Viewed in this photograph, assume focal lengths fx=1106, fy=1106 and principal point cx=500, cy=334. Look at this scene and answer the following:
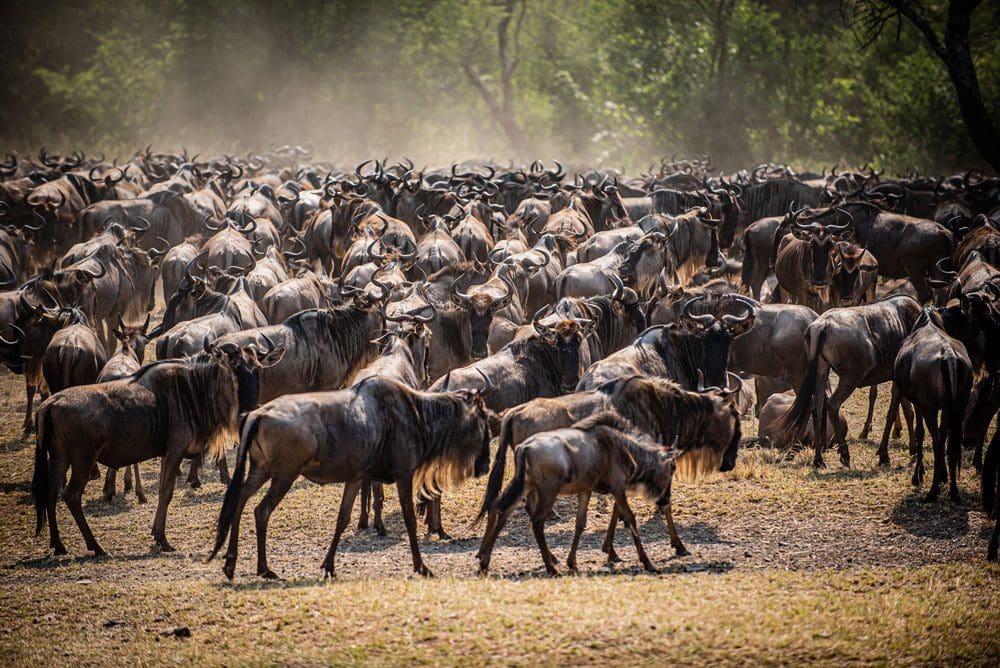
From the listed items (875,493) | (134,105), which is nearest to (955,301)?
(875,493)

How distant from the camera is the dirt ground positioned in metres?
6.40

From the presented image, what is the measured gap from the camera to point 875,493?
9383 millimetres

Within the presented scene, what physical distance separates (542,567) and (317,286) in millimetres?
6259

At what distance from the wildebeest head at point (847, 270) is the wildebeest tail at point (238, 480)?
29.8ft

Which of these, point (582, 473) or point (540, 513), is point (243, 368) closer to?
point (540, 513)

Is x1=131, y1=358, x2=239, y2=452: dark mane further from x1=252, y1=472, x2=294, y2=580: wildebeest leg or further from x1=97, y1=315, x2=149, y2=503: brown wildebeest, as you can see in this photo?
x1=252, y1=472, x2=294, y2=580: wildebeest leg

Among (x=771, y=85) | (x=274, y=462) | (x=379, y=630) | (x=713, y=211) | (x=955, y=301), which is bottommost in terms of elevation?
(x=379, y=630)

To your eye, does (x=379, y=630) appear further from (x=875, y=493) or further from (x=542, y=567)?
(x=875, y=493)

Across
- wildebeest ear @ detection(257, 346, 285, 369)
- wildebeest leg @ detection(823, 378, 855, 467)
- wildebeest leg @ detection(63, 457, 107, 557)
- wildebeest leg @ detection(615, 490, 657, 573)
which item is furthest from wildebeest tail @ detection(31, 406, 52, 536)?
wildebeest leg @ detection(823, 378, 855, 467)

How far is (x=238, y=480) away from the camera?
25.1 feet

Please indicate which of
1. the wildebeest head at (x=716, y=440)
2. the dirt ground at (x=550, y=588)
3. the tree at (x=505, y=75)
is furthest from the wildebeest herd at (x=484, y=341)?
the tree at (x=505, y=75)

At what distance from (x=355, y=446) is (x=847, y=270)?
28.2 feet

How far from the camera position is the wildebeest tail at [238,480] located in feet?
24.8

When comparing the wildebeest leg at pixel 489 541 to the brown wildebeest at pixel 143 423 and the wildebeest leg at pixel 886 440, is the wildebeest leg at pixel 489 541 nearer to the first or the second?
the brown wildebeest at pixel 143 423
